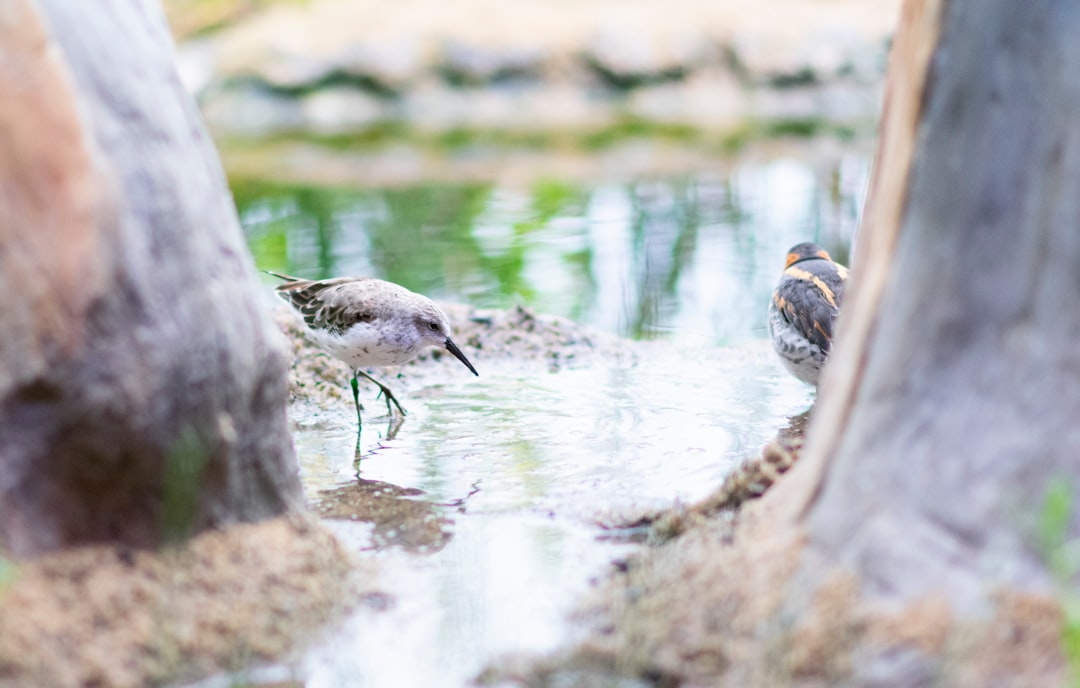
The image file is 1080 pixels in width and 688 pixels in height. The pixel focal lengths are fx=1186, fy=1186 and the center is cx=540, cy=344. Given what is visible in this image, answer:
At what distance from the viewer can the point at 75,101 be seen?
307cm

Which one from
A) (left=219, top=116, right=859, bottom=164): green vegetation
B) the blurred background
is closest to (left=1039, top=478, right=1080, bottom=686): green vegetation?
the blurred background

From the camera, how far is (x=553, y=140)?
17.3 meters

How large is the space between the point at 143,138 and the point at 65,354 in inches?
26.7

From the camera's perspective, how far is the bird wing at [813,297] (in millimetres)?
5699

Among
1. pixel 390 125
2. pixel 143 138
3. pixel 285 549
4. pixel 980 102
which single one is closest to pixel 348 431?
pixel 285 549

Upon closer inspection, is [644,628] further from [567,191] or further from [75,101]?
[567,191]

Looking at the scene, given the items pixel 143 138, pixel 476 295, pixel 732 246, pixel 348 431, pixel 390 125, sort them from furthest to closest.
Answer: pixel 390 125 < pixel 732 246 < pixel 476 295 < pixel 348 431 < pixel 143 138

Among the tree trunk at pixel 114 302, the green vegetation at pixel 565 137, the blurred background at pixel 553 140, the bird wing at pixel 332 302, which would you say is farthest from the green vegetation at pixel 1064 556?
the green vegetation at pixel 565 137

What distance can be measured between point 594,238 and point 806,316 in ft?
17.2

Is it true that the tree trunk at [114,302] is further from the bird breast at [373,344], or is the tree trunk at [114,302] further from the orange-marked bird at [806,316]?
the orange-marked bird at [806,316]

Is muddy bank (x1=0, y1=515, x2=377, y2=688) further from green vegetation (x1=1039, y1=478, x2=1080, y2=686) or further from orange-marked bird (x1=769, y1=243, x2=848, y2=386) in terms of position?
orange-marked bird (x1=769, y1=243, x2=848, y2=386)

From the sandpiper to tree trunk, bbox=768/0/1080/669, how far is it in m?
3.02

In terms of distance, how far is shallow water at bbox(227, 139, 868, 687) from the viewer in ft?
11.6

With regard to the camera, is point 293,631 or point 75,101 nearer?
point 75,101
